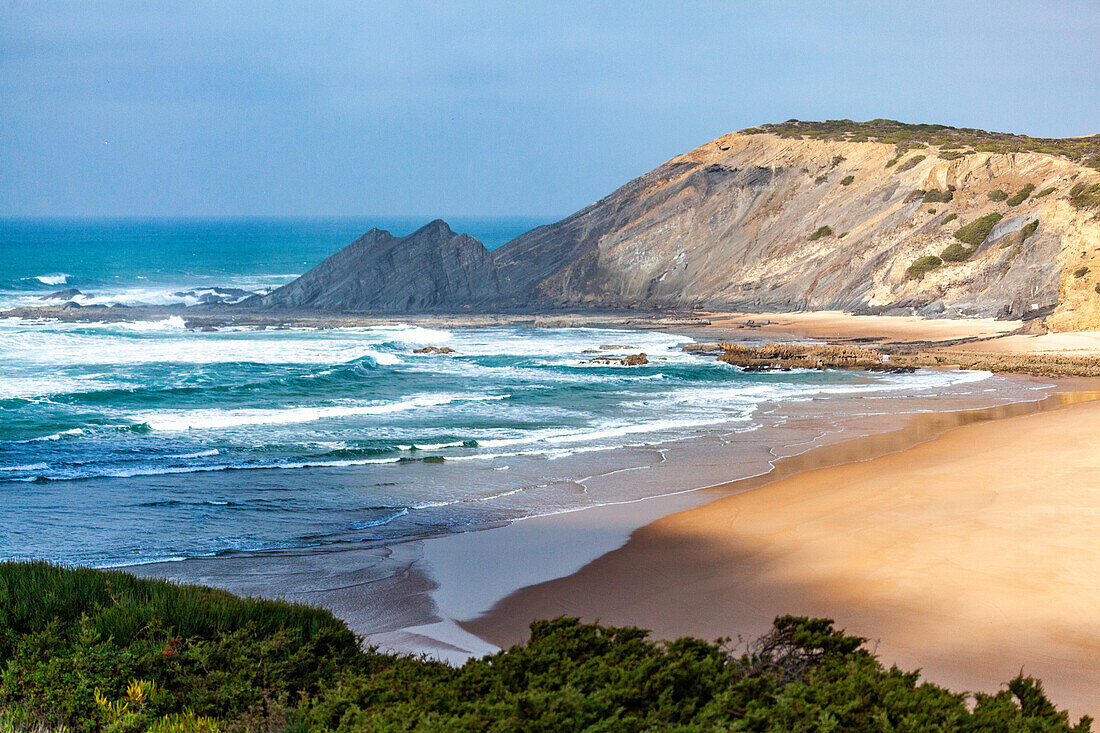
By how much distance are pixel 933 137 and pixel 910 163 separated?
9.58m

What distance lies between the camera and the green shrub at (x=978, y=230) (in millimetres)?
48812

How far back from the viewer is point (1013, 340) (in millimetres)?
37938

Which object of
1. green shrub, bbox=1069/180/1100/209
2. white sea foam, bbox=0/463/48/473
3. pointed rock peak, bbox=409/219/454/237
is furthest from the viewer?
pointed rock peak, bbox=409/219/454/237

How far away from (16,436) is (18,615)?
1633 centimetres

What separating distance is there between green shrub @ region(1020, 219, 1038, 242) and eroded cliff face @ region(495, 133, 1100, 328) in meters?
0.09

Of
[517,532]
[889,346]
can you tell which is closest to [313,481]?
[517,532]

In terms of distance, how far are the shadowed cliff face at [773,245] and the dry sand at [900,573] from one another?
32972 millimetres

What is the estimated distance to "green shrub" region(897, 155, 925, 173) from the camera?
57.5 m

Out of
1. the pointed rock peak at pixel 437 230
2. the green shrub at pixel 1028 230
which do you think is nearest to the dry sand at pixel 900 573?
the green shrub at pixel 1028 230

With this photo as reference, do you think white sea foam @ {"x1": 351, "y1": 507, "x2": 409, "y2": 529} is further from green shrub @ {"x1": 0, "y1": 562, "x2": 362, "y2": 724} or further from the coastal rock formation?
the coastal rock formation

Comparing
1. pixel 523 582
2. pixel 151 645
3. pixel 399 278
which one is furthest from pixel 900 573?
pixel 399 278

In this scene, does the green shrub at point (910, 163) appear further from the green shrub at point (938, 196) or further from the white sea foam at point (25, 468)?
the white sea foam at point (25, 468)

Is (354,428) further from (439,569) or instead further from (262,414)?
(439,569)

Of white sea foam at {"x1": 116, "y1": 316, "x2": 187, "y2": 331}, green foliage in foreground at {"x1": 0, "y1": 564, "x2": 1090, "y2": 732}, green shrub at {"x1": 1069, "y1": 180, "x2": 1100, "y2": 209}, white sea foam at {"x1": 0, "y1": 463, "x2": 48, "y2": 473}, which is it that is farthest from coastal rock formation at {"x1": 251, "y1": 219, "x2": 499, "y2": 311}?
green foliage in foreground at {"x1": 0, "y1": 564, "x2": 1090, "y2": 732}
